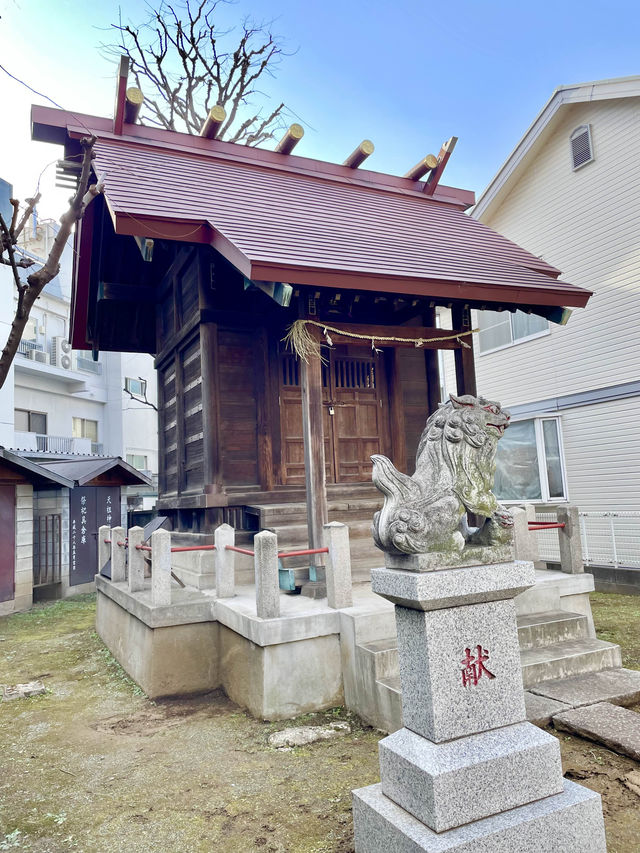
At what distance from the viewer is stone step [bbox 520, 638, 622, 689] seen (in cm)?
507

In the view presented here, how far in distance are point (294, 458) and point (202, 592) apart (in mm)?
2314

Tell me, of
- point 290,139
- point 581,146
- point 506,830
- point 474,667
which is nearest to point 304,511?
point 474,667

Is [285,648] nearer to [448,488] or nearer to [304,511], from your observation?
[304,511]

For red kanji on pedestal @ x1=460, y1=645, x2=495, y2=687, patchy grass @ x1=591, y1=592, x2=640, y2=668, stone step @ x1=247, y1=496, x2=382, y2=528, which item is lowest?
patchy grass @ x1=591, y1=592, x2=640, y2=668

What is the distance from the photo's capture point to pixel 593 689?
4.92 m

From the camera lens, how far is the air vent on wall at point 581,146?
12.2 m

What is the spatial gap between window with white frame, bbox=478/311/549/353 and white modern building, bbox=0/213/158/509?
1280 centimetres

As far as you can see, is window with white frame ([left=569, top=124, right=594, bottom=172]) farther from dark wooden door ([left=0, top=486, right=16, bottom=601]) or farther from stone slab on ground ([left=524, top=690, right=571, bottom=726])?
dark wooden door ([left=0, top=486, right=16, bottom=601])

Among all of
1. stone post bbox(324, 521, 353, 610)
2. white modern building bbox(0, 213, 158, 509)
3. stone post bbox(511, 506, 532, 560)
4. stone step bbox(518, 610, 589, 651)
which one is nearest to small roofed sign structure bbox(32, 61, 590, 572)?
stone post bbox(324, 521, 353, 610)

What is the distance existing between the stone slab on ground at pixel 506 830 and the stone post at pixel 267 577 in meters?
2.31

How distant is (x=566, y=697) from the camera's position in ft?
15.6

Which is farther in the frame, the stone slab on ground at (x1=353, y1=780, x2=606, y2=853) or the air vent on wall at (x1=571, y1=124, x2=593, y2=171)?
the air vent on wall at (x1=571, y1=124, x2=593, y2=171)

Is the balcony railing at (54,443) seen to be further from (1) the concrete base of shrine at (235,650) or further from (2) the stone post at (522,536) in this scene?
(2) the stone post at (522,536)

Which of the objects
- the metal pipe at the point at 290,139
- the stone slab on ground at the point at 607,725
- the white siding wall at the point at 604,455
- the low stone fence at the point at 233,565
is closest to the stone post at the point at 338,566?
the low stone fence at the point at 233,565
